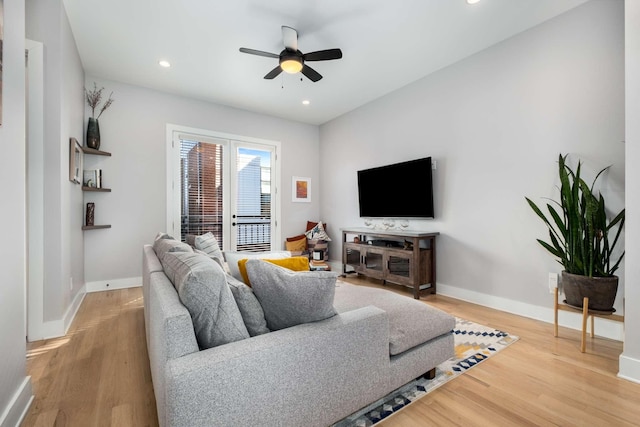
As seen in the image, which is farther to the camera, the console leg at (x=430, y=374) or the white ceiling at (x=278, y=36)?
the white ceiling at (x=278, y=36)

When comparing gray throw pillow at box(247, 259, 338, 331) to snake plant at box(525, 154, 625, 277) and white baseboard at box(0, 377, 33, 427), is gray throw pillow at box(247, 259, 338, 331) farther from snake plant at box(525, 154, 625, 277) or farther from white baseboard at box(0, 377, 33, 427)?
snake plant at box(525, 154, 625, 277)

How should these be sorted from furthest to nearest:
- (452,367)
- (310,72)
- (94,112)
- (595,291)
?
(94,112) → (310,72) → (595,291) → (452,367)

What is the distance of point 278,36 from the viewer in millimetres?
2877

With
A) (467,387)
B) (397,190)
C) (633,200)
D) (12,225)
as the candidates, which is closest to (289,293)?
(467,387)

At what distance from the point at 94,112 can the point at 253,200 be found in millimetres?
2413

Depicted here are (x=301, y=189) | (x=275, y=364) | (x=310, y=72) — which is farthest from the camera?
(x=301, y=189)

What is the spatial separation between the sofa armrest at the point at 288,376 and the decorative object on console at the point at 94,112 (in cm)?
366

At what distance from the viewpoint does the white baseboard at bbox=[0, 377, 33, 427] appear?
127 centimetres

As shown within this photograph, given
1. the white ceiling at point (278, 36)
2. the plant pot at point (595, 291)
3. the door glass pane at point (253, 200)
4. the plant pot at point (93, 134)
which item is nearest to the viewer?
the plant pot at point (595, 291)

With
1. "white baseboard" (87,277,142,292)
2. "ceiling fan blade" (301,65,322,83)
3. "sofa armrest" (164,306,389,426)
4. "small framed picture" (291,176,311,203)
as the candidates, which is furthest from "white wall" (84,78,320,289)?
"sofa armrest" (164,306,389,426)

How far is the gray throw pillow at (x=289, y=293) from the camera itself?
1220 millimetres

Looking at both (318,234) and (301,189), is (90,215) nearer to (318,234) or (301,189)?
(301,189)

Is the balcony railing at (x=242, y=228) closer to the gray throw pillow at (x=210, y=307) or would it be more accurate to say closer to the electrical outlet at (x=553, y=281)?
the gray throw pillow at (x=210, y=307)

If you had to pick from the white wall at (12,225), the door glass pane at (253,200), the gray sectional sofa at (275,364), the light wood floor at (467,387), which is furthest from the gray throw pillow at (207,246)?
the door glass pane at (253,200)
